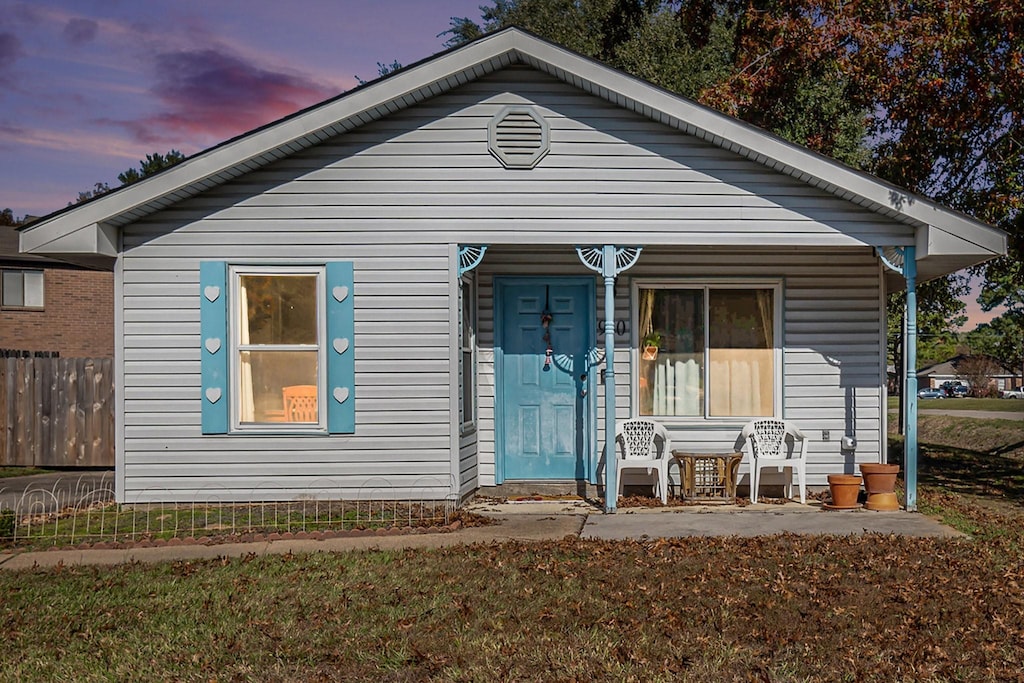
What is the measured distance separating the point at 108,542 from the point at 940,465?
493 inches

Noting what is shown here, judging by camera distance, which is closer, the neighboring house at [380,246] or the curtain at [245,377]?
the neighboring house at [380,246]

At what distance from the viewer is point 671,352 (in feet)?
35.6

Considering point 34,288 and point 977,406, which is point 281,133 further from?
point 977,406

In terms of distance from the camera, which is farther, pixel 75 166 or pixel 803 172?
pixel 75 166

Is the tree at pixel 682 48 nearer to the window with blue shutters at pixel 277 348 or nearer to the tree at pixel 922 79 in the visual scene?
the tree at pixel 922 79

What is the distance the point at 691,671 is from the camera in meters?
4.82

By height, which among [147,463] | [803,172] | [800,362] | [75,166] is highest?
[75,166]

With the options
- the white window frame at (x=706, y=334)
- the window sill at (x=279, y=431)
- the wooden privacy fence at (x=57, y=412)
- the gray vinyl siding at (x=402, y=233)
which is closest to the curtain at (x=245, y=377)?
the window sill at (x=279, y=431)

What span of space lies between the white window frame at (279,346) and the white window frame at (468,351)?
1370 millimetres

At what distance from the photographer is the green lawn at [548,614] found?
4.91m

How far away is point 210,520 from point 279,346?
1.83m

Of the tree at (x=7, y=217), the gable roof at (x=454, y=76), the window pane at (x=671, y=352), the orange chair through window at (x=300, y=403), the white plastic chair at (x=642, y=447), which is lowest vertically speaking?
the white plastic chair at (x=642, y=447)

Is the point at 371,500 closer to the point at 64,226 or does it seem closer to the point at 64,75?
the point at 64,226

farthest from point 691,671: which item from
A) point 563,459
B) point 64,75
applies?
point 64,75
